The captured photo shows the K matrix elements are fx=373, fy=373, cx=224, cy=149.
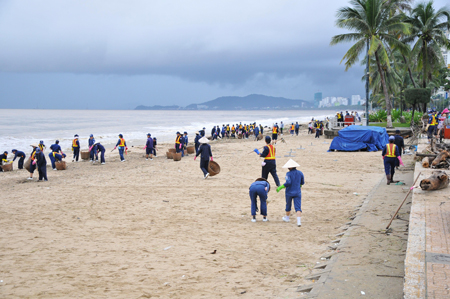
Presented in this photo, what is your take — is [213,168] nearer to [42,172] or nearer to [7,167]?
[42,172]

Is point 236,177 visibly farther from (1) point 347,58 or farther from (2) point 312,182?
(1) point 347,58

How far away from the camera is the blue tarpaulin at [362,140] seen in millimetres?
20812

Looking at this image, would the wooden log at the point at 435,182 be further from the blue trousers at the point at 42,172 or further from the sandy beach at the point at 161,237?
the blue trousers at the point at 42,172

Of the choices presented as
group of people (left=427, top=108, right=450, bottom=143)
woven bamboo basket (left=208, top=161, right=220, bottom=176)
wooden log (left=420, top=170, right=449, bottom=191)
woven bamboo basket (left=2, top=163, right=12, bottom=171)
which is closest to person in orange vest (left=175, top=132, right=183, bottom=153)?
woven bamboo basket (left=208, top=161, right=220, bottom=176)

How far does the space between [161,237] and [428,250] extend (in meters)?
4.49

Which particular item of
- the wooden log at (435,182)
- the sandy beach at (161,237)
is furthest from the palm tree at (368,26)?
the wooden log at (435,182)

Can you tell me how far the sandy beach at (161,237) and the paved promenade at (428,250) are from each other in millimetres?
1390

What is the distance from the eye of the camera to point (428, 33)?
30.0m

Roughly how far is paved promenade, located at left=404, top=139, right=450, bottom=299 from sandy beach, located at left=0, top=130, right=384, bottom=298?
4.56 ft

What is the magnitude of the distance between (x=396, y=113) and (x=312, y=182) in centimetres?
2296

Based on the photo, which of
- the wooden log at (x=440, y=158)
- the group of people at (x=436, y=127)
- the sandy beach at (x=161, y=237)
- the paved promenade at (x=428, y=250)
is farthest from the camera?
the group of people at (x=436, y=127)

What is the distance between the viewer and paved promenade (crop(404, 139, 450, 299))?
4.00 m

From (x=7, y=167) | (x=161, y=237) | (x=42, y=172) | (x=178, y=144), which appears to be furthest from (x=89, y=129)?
(x=161, y=237)

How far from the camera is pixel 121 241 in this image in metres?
6.90
